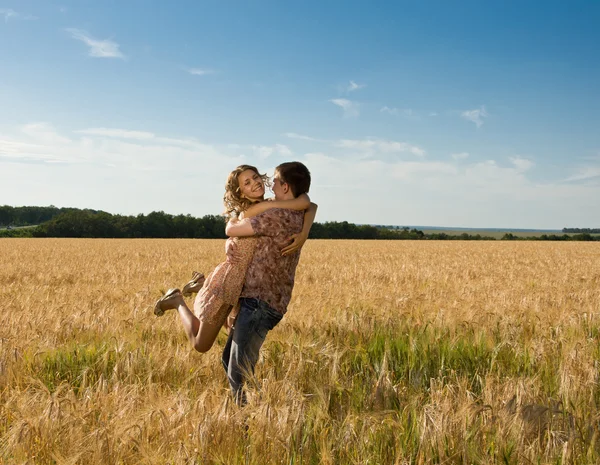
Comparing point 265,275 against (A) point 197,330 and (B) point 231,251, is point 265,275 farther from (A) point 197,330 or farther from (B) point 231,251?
(A) point 197,330

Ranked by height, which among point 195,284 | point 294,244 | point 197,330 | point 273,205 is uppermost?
point 273,205

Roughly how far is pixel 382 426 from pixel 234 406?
798 millimetres

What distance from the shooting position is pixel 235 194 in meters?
3.63

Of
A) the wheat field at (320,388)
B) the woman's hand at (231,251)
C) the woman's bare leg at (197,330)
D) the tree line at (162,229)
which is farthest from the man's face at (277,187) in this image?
the tree line at (162,229)

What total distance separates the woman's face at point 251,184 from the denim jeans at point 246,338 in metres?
0.74

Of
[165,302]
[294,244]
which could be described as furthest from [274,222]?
[165,302]

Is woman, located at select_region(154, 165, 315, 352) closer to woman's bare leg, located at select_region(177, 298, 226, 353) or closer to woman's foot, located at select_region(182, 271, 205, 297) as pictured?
woman's bare leg, located at select_region(177, 298, 226, 353)

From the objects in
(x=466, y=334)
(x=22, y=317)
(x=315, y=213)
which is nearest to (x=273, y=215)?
(x=315, y=213)

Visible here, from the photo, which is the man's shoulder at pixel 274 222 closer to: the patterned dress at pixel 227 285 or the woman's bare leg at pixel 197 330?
the patterned dress at pixel 227 285

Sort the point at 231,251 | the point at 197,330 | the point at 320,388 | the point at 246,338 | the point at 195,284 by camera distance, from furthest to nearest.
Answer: the point at 195,284 → the point at 197,330 → the point at 231,251 → the point at 246,338 → the point at 320,388

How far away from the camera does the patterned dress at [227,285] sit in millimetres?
3477

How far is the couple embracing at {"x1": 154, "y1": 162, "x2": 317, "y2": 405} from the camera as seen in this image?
3.42 meters

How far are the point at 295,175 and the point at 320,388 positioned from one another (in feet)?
4.75

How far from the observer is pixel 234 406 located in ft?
9.04
